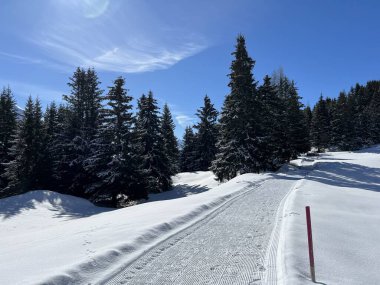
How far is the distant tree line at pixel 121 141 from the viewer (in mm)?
25938

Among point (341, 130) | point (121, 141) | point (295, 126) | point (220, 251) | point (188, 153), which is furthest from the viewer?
point (341, 130)

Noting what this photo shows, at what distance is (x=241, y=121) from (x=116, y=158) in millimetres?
11280

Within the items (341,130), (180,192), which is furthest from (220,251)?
(341,130)

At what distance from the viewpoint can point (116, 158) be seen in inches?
974

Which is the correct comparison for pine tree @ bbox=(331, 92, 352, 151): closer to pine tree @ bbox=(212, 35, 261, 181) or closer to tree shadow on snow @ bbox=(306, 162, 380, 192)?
tree shadow on snow @ bbox=(306, 162, 380, 192)

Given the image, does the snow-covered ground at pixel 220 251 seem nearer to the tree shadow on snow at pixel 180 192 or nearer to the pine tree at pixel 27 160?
the tree shadow on snow at pixel 180 192

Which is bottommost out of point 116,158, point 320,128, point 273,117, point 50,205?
point 50,205

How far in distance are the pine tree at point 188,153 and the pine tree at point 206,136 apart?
3.04 m

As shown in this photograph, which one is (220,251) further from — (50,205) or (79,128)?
(79,128)

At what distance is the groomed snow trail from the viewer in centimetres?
495

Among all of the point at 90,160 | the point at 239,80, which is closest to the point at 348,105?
the point at 239,80

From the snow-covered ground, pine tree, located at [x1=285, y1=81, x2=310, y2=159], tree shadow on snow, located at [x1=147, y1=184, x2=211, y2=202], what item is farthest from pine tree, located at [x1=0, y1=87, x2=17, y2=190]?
pine tree, located at [x1=285, y1=81, x2=310, y2=159]

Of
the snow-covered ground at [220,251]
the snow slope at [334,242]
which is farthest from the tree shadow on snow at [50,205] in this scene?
the snow slope at [334,242]

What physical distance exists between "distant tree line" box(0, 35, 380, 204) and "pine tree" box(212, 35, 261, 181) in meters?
0.09
